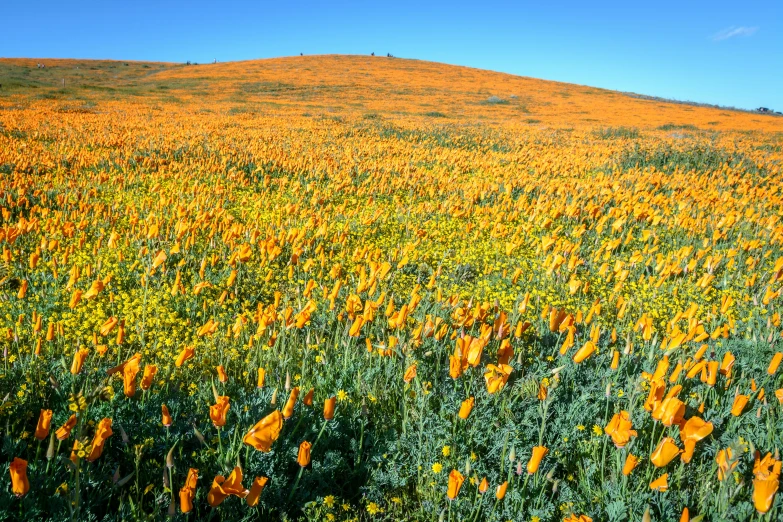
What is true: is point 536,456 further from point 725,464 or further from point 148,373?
point 148,373

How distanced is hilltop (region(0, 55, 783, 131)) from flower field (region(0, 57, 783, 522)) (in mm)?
17536

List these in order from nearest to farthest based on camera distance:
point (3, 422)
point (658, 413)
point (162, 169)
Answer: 1. point (658, 413)
2. point (3, 422)
3. point (162, 169)

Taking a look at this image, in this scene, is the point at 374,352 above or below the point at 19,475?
below

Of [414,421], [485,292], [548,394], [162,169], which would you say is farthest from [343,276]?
[162,169]

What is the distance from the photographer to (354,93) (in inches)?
1517

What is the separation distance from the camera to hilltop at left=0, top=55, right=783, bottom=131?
27000mm

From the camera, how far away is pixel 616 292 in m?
4.20

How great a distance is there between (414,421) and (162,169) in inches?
262

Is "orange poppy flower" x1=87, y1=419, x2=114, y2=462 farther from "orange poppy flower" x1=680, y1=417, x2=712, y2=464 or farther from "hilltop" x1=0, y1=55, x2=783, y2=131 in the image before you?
"hilltop" x1=0, y1=55, x2=783, y2=131

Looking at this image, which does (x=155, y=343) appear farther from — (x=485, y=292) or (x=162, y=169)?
(x=162, y=169)

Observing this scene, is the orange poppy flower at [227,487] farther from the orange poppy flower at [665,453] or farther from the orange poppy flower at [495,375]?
the orange poppy flower at [665,453]

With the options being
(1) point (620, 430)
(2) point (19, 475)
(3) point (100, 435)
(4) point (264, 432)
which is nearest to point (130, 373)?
(3) point (100, 435)

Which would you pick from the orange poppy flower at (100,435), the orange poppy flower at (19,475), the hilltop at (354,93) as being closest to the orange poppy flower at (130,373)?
the orange poppy flower at (100,435)

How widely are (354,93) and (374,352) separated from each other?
38.8 metres
